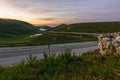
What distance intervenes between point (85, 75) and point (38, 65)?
272 cm

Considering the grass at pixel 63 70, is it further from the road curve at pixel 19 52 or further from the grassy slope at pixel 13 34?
the grassy slope at pixel 13 34

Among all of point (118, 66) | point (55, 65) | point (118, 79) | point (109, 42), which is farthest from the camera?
point (109, 42)

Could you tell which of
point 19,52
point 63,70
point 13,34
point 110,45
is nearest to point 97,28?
point 13,34

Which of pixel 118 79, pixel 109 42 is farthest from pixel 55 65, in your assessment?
pixel 109 42

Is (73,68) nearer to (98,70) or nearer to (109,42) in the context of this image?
(98,70)

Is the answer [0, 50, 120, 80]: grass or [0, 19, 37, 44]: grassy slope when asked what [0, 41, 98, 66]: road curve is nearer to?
[0, 50, 120, 80]: grass

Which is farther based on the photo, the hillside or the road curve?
the hillside

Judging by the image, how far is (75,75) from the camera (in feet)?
33.6

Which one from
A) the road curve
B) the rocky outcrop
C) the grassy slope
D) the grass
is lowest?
the grassy slope

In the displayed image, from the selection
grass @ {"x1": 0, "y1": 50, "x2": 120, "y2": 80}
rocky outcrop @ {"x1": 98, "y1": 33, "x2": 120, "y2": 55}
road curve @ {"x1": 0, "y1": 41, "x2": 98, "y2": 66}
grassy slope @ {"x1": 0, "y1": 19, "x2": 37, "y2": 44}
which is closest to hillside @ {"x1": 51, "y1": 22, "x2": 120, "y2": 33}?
grassy slope @ {"x1": 0, "y1": 19, "x2": 37, "y2": 44}

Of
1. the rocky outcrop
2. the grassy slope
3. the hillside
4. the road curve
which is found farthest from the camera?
the hillside

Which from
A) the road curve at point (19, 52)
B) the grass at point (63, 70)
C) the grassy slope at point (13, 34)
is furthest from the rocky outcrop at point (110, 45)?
the grassy slope at point (13, 34)

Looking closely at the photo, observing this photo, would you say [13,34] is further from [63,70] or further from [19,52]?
[63,70]

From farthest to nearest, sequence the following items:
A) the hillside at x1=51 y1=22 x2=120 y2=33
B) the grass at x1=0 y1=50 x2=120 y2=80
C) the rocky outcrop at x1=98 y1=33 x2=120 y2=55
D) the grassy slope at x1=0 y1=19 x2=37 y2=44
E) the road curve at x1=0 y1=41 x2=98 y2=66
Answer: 1. the hillside at x1=51 y1=22 x2=120 y2=33
2. the grassy slope at x1=0 y1=19 x2=37 y2=44
3. the road curve at x1=0 y1=41 x2=98 y2=66
4. the rocky outcrop at x1=98 y1=33 x2=120 y2=55
5. the grass at x1=0 y1=50 x2=120 y2=80
